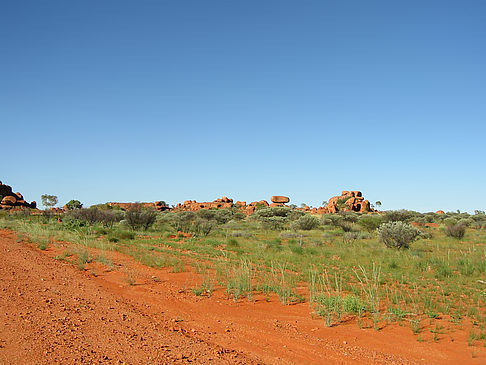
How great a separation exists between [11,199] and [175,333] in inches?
3645

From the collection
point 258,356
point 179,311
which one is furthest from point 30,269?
point 258,356

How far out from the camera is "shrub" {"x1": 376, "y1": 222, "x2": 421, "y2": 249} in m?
19.9

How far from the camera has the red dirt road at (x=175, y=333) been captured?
537 centimetres

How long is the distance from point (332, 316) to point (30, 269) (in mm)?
9011

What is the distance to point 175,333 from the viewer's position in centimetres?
641

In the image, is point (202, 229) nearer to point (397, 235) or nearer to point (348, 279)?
point (397, 235)

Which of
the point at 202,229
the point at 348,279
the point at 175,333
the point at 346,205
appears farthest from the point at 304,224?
the point at 346,205

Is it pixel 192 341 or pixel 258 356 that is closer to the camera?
pixel 258 356

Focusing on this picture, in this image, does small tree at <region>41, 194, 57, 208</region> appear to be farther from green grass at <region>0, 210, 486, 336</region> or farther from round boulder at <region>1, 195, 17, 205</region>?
green grass at <region>0, 210, 486, 336</region>

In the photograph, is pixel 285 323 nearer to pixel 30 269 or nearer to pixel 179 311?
pixel 179 311

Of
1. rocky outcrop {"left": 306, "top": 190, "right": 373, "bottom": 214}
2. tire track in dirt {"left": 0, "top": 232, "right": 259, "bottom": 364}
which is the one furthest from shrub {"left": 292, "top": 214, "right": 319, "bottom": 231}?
rocky outcrop {"left": 306, "top": 190, "right": 373, "bottom": 214}

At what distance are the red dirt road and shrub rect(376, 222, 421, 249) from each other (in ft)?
42.0

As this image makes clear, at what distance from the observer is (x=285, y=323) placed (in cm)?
755

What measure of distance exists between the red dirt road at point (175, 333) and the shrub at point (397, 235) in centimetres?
1280
